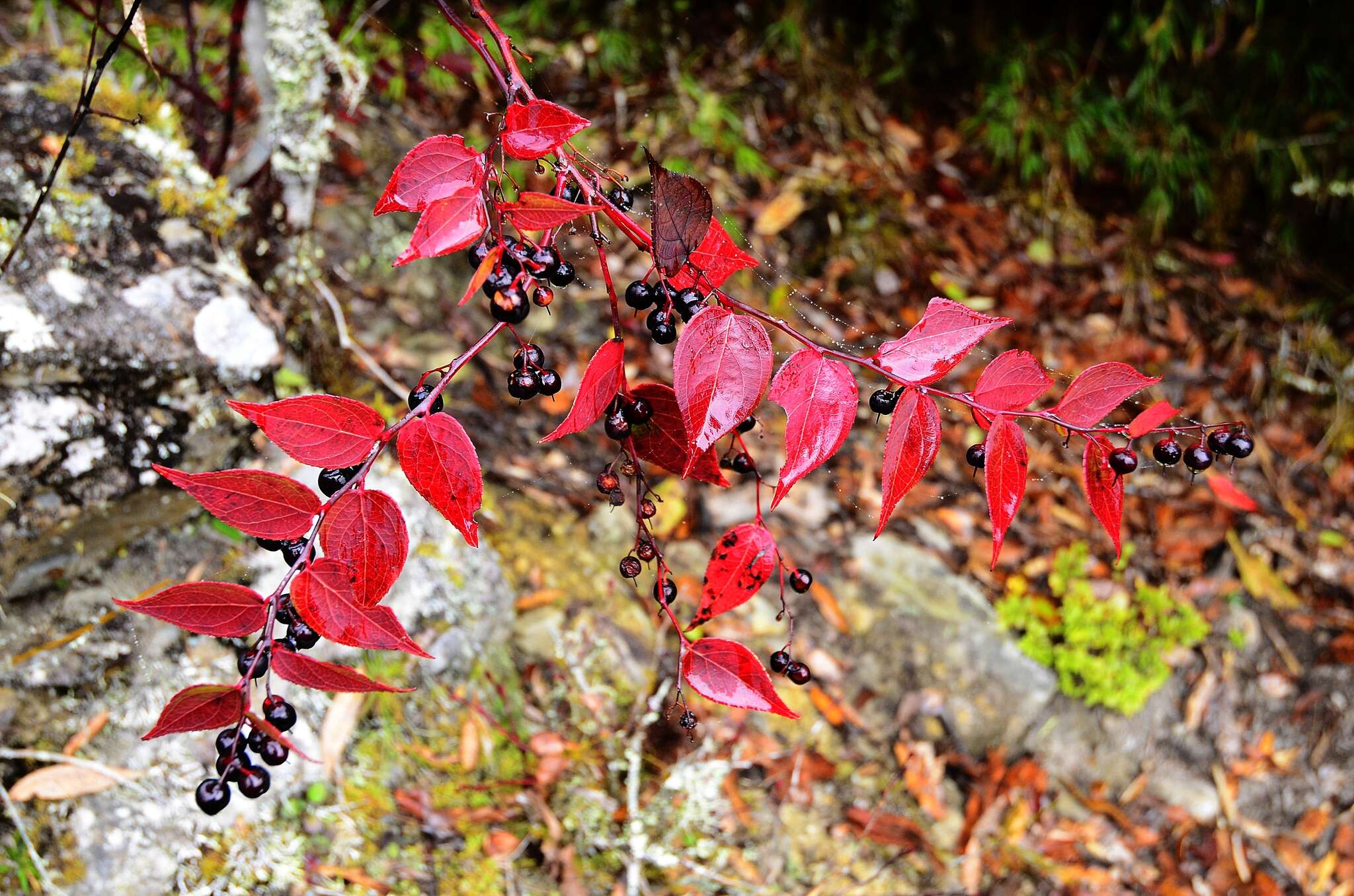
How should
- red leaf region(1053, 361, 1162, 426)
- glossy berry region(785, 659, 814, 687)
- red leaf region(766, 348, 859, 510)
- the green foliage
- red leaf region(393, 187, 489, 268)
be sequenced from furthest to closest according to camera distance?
1. the green foliage
2. glossy berry region(785, 659, 814, 687)
3. red leaf region(1053, 361, 1162, 426)
4. red leaf region(766, 348, 859, 510)
5. red leaf region(393, 187, 489, 268)

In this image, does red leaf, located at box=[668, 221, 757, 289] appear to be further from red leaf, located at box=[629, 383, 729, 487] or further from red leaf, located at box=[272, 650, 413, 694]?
red leaf, located at box=[272, 650, 413, 694]

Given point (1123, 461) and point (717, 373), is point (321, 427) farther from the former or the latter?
point (1123, 461)

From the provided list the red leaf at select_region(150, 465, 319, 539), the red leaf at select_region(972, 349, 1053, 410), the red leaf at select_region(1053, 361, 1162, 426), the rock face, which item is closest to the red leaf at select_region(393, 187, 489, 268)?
the red leaf at select_region(150, 465, 319, 539)

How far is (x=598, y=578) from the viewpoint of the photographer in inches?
91.0

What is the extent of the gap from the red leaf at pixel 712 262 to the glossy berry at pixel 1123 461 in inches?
16.3

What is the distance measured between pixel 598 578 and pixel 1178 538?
2197 millimetres

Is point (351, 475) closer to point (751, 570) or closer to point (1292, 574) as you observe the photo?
point (751, 570)

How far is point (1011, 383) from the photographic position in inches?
33.0

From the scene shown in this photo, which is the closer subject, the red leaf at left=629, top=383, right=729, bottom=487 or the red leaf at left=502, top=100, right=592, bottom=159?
the red leaf at left=502, top=100, right=592, bottom=159

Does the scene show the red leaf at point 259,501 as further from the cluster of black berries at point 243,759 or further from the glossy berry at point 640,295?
the glossy berry at point 640,295

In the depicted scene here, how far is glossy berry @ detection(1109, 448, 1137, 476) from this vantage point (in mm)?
846

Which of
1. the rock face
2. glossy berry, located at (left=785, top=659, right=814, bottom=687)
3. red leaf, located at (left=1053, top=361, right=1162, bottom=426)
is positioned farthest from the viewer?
the rock face

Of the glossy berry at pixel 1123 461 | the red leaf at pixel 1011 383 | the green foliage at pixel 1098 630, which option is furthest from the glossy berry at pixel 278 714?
the green foliage at pixel 1098 630

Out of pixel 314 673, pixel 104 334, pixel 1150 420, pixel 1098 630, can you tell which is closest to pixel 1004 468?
pixel 1150 420
